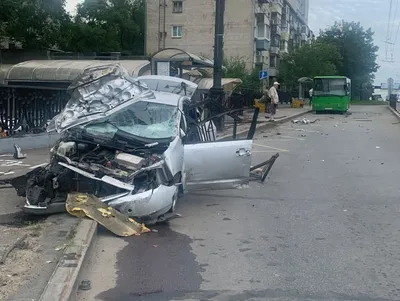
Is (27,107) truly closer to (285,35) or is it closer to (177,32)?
(177,32)

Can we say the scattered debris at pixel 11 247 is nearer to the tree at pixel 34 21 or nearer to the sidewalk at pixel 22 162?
the sidewalk at pixel 22 162

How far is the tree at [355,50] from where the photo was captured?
82.2m

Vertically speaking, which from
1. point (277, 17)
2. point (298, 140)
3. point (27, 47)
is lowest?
point (298, 140)

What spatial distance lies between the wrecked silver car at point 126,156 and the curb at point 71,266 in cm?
67

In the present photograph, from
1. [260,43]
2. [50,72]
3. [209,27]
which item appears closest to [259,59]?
[260,43]

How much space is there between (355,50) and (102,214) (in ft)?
264

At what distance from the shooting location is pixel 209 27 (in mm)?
61938

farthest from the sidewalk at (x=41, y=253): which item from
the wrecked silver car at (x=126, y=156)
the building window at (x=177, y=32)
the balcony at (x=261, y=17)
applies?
the balcony at (x=261, y=17)

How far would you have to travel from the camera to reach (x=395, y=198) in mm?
9328

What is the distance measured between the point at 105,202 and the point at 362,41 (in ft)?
270

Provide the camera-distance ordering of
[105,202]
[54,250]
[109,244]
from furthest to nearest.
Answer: [105,202], [109,244], [54,250]

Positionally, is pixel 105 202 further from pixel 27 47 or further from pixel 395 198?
pixel 27 47

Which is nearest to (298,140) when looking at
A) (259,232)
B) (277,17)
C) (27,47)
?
(259,232)

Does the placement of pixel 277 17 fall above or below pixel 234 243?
above
